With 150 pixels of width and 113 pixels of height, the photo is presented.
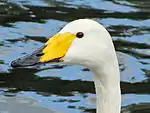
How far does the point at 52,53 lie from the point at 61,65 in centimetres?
519

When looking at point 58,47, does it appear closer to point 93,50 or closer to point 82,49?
point 82,49

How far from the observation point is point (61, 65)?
1178 cm

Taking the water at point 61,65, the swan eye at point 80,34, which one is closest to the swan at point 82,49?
the swan eye at point 80,34

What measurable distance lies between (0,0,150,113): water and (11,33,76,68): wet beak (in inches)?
137

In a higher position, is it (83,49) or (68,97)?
(83,49)

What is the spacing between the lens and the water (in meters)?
10.3

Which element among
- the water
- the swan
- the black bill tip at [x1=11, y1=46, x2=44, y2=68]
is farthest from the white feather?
the water

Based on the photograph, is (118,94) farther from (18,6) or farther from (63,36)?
(18,6)

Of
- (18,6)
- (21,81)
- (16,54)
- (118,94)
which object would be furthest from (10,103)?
(18,6)

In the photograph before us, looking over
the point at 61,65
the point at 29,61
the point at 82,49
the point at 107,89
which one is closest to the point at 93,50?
the point at 82,49

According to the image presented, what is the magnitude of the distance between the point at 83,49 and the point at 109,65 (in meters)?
0.30

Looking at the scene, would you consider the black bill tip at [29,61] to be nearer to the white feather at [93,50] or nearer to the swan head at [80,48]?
the swan head at [80,48]

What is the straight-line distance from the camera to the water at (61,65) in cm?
1030

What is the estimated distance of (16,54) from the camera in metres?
12.0
